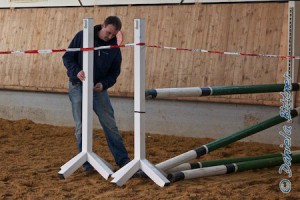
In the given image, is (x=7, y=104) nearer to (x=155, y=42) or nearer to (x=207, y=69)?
(x=155, y=42)

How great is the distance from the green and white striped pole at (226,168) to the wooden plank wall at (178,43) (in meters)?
2.26

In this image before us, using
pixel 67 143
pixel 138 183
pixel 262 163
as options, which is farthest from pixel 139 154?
pixel 67 143

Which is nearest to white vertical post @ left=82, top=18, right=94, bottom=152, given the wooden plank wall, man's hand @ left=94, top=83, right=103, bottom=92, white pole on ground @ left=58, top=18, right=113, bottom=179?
white pole on ground @ left=58, top=18, right=113, bottom=179

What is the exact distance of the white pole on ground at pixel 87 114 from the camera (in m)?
6.84

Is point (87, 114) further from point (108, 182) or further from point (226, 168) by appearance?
point (226, 168)

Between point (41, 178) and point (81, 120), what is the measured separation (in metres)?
0.75

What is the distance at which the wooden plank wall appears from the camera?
9.62 m

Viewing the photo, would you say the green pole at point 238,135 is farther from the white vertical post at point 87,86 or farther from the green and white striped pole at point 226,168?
the white vertical post at point 87,86

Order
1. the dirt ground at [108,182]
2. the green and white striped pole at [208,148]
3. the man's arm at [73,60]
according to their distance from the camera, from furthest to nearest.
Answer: the man's arm at [73,60], the green and white striped pole at [208,148], the dirt ground at [108,182]

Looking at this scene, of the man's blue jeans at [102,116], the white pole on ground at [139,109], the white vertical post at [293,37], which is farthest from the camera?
the white vertical post at [293,37]

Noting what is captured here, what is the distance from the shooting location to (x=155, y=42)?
10.5 m

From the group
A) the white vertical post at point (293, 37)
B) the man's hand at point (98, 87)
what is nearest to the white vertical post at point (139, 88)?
the man's hand at point (98, 87)

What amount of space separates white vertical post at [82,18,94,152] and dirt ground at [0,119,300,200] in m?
Result: 0.43

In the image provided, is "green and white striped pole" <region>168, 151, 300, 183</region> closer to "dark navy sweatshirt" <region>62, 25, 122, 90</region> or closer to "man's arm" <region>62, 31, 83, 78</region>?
"dark navy sweatshirt" <region>62, 25, 122, 90</region>
